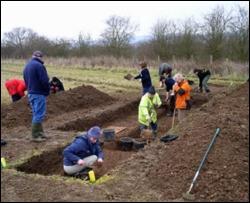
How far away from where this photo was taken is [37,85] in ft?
29.8

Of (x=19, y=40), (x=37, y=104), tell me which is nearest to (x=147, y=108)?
(x=37, y=104)

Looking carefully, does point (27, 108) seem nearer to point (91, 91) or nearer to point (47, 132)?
point (47, 132)

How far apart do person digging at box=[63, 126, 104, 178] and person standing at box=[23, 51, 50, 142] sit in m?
2.26

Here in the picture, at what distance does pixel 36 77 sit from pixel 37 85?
212 mm

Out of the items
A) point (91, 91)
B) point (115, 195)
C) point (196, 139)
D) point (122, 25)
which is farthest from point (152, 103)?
point (122, 25)

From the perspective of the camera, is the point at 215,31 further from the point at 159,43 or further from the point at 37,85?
the point at 37,85

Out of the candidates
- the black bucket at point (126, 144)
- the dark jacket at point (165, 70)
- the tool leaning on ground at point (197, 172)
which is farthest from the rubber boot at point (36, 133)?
the dark jacket at point (165, 70)

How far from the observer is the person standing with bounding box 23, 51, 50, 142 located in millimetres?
8883

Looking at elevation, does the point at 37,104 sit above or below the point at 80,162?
above

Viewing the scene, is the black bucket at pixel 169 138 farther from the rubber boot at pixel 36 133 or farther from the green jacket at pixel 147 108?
the rubber boot at pixel 36 133

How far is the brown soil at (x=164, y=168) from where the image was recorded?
579 centimetres

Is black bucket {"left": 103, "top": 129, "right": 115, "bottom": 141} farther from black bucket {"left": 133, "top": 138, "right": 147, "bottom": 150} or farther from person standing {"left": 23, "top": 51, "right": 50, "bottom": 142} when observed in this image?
person standing {"left": 23, "top": 51, "right": 50, "bottom": 142}

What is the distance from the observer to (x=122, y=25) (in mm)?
41719

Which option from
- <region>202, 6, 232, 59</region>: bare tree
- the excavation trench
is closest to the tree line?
<region>202, 6, 232, 59</region>: bare tree
